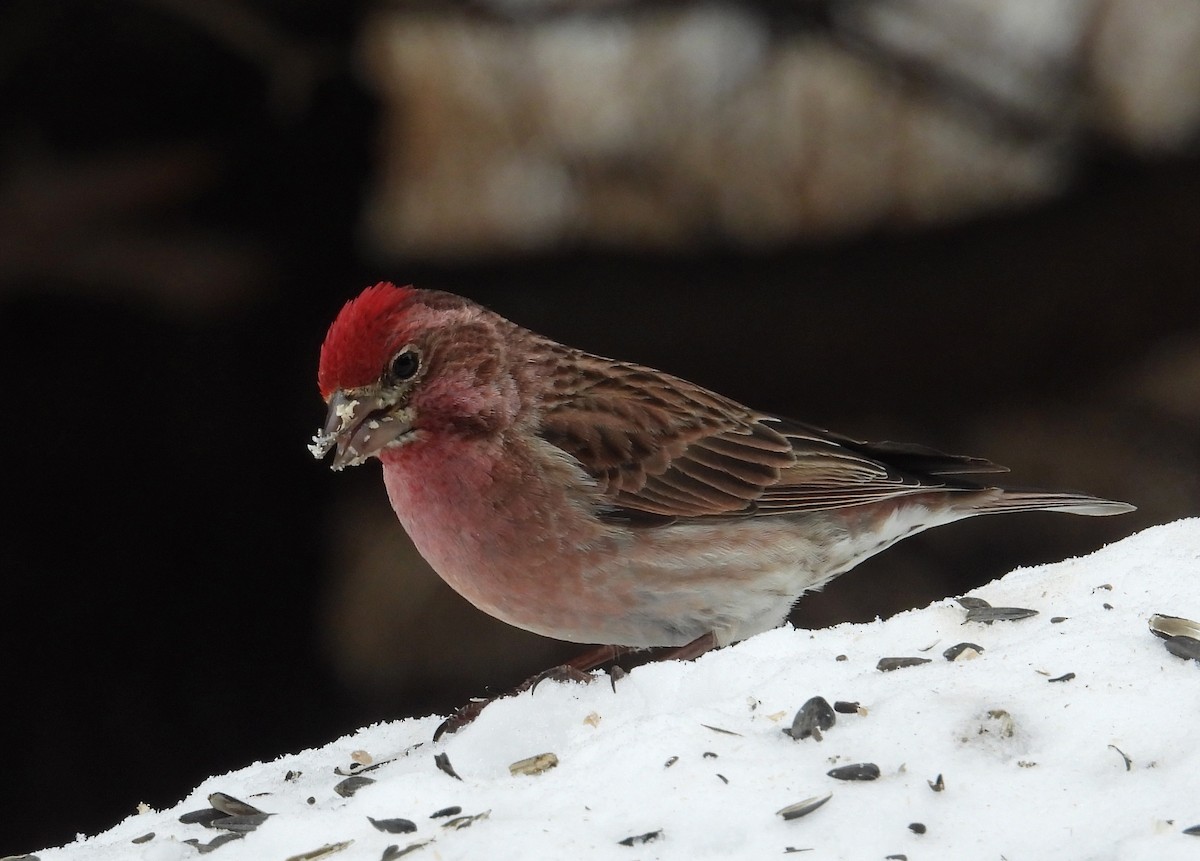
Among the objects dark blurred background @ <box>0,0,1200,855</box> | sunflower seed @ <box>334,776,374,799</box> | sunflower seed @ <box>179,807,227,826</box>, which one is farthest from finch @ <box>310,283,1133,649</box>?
dark blurred background @ <box>0,0,1200,855</box>

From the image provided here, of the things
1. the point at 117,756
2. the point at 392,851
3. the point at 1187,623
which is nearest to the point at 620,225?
the point at 117,756

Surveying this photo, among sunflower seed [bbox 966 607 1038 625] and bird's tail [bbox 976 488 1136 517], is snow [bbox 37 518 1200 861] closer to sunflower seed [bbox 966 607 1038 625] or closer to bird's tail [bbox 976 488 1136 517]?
sunflower seed [bbox 966 607 1038 625]

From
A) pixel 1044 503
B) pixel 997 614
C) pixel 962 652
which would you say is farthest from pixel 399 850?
pixel 1044 503

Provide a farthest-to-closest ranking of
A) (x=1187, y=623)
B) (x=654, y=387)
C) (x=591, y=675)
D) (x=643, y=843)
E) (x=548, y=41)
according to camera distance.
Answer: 1. (x=548, y=41)
2. (x=654, y=387)
3. (x=591, y=675)
4. (x=1187, y=623)
5. (x=643, y=843)

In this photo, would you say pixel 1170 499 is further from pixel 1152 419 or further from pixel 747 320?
pixel 747 320

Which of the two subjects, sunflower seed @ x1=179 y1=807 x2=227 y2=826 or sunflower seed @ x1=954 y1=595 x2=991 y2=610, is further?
sunflower seed @ x1=954 y1=595 x2=991 y2=610

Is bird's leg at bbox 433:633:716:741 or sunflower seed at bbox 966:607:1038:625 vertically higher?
sunflower seed at bbox 966:607:1038:625

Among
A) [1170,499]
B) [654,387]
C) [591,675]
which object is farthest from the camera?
Answer: [1170,499]

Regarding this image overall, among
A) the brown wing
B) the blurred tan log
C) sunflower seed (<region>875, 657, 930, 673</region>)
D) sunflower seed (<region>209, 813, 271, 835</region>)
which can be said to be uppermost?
the blurred tan log
